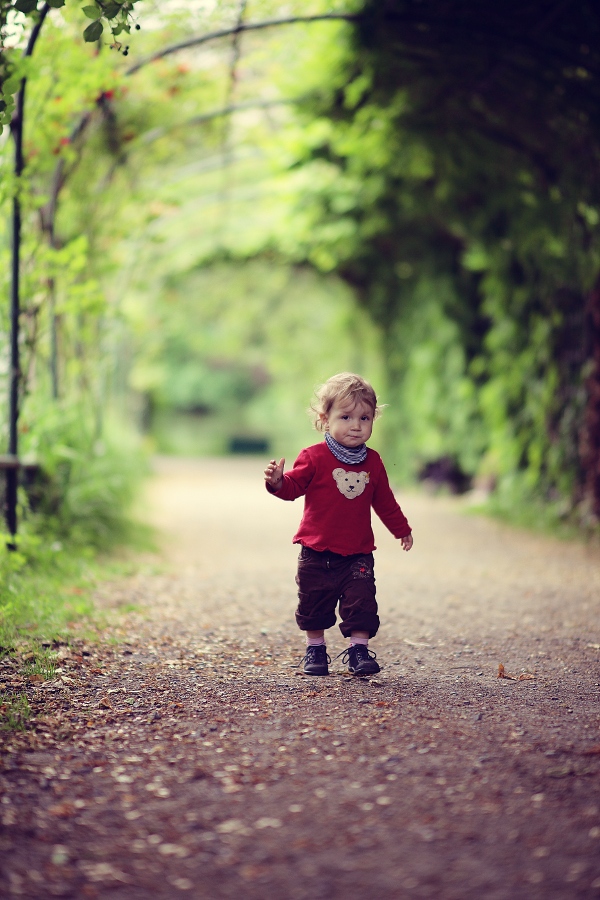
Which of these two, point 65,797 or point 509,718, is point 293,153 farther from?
point 65,797

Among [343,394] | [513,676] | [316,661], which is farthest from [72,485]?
[513,676]

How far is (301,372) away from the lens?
59.8 feet

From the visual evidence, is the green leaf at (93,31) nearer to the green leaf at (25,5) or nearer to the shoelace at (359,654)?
the green leaf at (25,5)

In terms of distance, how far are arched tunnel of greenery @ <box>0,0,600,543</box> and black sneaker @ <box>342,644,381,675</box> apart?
4.13ft

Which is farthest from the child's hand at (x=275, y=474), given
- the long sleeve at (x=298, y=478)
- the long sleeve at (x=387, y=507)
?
the long sleeve at (x=387, y=507)

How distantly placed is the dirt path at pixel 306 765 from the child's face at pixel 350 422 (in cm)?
91

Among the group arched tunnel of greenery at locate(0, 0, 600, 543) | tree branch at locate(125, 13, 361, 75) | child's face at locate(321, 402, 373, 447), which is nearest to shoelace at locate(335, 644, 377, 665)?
child's face at locate(321, 402, 373, 447)

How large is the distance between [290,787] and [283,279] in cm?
1486

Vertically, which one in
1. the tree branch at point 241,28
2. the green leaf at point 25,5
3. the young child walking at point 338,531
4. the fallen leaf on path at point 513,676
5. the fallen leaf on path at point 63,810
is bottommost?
the fallen leaf on path at point 63,810

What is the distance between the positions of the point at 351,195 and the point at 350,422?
7.00 metres

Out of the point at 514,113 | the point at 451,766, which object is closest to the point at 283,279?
the point at 514,113

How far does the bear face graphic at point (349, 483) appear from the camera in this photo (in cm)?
346

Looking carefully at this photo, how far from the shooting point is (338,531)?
3459 millimetres

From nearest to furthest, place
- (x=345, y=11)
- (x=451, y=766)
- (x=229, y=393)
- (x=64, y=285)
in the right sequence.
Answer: (x=451, y=766), (x=345, y=11), (x=64, y=285), (x=229, y=393)
